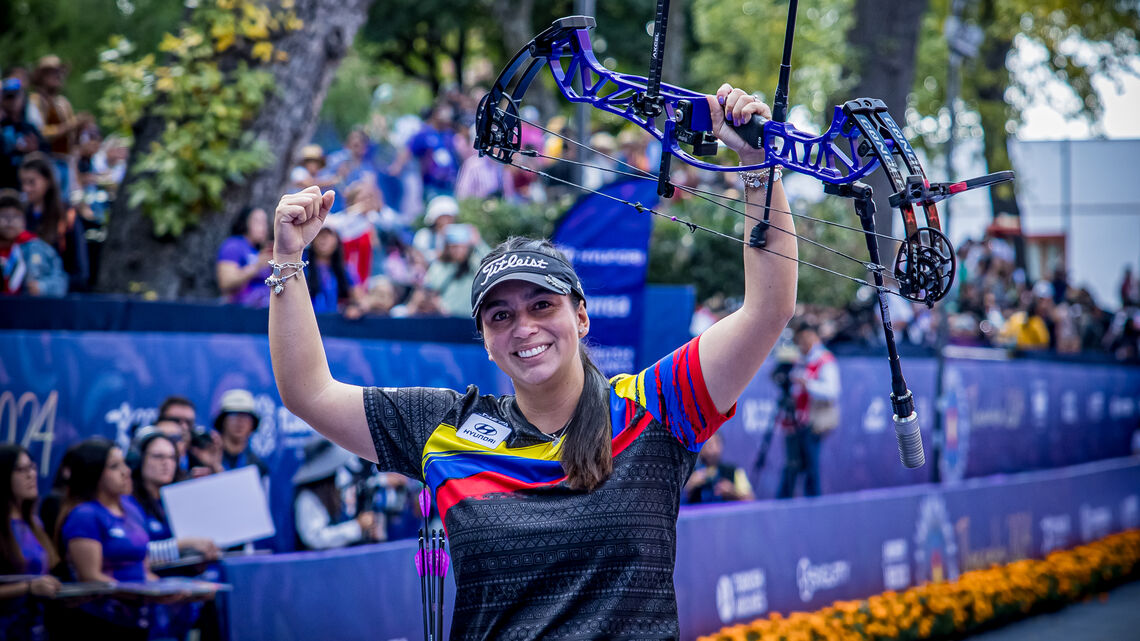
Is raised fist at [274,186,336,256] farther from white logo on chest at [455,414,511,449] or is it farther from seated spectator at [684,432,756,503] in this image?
seated spectator at [684,432,756,503]

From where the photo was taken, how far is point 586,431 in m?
2.78

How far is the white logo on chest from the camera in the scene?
2.85m

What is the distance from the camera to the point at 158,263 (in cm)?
938

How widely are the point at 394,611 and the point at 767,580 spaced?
365cm

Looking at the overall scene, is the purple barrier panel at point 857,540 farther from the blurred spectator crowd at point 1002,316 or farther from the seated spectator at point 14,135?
the seated spectator at point 14,135

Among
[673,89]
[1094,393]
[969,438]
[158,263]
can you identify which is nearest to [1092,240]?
[1094,393]

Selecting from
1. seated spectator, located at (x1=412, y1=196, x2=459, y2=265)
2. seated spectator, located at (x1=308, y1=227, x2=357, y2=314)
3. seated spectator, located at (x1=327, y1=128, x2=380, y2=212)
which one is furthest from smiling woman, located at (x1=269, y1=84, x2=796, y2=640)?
seated spectator, located at (x1=327, y1=128, x2=380, y2=212)

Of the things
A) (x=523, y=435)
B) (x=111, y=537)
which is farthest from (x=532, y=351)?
(x=111, y=537)

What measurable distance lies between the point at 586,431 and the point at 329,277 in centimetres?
606

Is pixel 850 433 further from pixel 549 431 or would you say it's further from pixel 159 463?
pixel 549 431

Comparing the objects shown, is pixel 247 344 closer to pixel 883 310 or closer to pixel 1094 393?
pixel 883 310

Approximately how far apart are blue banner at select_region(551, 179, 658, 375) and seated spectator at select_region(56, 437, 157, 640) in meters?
3.49

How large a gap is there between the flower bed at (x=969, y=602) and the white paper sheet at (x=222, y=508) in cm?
315

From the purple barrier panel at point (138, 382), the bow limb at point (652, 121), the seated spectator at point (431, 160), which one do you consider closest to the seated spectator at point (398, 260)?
the seated spectator at point (431, 160)
